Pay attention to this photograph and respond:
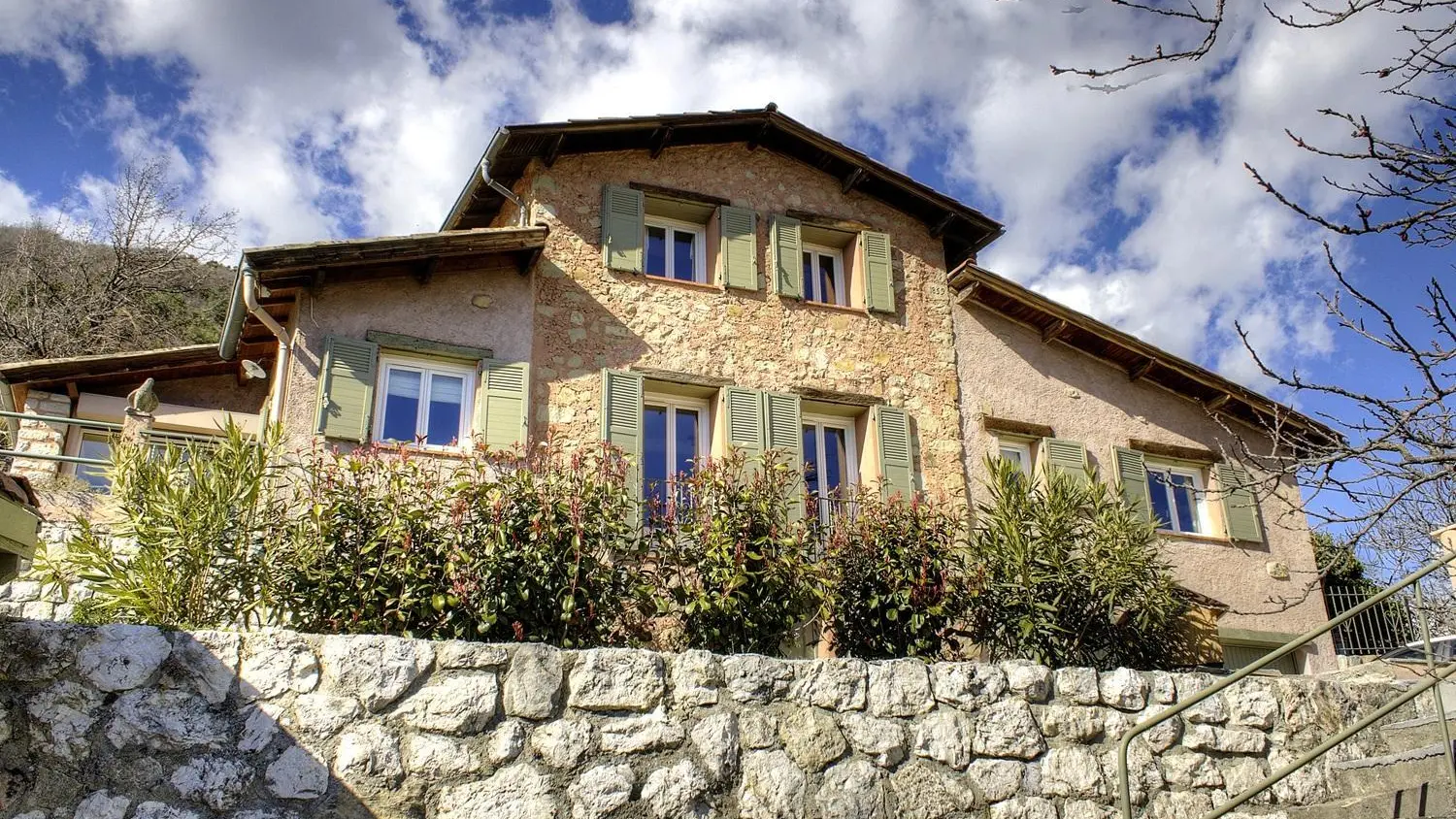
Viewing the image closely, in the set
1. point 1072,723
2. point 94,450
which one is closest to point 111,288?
point 94,450

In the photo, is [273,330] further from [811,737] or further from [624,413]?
[811,737]

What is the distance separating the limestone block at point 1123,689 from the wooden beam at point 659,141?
704 cm

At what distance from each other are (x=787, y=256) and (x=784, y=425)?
2069 mm

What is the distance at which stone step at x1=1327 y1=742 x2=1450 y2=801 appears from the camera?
664 centimetres

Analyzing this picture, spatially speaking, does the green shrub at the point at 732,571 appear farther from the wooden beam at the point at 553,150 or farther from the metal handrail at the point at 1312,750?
the wooden beam at the point at 553,150

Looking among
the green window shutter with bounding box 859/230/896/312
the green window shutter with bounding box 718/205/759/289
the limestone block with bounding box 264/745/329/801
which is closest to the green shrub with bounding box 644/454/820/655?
the limestone block with bounding box 264/745/329/801

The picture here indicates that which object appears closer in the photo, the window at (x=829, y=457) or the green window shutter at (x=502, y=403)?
the green window shutter at (x=502, y=403)

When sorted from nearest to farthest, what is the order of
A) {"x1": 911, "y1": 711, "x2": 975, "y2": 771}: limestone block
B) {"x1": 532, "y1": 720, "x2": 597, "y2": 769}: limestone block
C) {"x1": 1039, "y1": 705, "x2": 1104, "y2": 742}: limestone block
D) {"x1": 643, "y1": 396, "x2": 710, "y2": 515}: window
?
{"x1": 532, "y1": 720, "x2": 597, "y2": 769}: limestone block < {"x1": 911, "y1": 711, "x2": 975, "y2": 771}: limestone block < {"x1": 1039, "y1": 705, "x2": 1104, "y2": 742}: limestone block < {"x1": 643, "y1": 396, "x2": 710, "y2": 515}: window

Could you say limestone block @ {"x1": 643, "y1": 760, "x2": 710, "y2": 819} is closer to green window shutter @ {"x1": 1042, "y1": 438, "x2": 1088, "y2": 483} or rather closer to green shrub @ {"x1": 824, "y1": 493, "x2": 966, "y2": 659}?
green shrub @ {"x1": 824, "y1": 493, "x2": 966, "y2": 659}

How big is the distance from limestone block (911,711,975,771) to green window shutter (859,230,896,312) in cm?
601

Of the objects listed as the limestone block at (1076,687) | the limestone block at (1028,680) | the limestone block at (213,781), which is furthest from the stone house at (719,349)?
the limestone block at (213,781)

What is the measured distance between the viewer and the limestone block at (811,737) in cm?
623

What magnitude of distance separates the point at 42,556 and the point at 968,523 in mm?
7745

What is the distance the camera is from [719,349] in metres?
11.1
